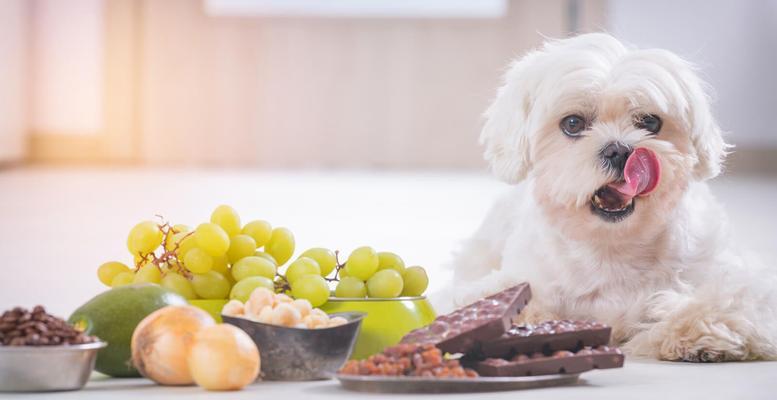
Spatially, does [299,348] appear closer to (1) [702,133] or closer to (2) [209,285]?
(2) [209,285]

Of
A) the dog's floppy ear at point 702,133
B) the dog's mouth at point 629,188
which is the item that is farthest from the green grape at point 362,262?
the dog's floppy ear at point 702,133

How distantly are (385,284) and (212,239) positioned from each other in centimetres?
30

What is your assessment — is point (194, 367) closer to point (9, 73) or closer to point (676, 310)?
point (676, 310)

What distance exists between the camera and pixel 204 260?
217 centimetres

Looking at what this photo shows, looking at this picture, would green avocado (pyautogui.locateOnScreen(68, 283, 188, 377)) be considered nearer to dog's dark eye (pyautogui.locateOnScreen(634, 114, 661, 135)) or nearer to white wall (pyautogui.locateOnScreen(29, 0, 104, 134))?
dog's dark eye (pyautogui.locateOnScreen(634, 114, 661, 135))

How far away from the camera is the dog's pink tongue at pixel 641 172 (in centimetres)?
230

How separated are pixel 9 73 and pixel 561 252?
8196 mm

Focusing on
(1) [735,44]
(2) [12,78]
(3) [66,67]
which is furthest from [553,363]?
(3) [66,67]

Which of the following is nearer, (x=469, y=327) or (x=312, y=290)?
(x=469, y=327)

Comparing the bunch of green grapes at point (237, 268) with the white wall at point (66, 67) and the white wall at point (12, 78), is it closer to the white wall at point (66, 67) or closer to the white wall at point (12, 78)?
the white wall at point (12, 78)

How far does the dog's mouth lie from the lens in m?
2.30

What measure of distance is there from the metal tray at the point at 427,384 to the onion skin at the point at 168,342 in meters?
0.23

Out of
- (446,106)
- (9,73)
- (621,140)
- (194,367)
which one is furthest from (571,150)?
(446,106)

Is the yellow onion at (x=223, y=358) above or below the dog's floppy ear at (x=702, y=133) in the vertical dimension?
below
